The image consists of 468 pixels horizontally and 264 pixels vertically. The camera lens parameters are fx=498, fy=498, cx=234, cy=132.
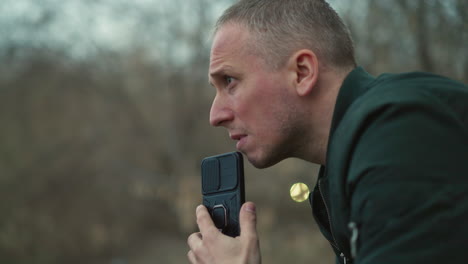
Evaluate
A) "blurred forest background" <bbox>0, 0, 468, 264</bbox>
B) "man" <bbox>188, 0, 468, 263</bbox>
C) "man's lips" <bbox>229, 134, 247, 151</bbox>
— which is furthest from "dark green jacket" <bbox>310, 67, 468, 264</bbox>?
"blurred forest background" <bbox>0, 0, 468, 264</bbox>

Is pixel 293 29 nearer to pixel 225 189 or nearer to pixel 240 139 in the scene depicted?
pixel 240 139

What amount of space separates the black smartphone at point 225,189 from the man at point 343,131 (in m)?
0.05

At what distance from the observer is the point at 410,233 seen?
0.90 meters

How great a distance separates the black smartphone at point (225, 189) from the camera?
1496 mm

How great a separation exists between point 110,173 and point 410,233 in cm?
804

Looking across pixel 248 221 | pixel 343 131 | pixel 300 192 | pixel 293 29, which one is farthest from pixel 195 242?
pixel 293 29

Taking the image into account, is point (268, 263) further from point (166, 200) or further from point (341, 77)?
point (341, 77)

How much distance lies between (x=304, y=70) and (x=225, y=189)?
0.45 meters

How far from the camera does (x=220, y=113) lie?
5.03 ft

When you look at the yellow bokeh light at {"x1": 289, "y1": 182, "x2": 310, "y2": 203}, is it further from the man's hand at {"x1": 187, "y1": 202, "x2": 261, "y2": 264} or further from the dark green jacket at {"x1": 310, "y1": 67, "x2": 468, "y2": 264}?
the dark green jacket at {"x1": 310, "y1": 67, "x2": 468, "y2": 264}

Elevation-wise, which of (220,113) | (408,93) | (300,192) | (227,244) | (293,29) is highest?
(293,29)

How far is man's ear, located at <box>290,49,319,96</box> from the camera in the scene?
1418 mm

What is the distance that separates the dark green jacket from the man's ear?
278mm

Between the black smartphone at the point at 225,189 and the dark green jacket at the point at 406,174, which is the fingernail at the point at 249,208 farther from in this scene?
the dark green jacket at the point at 406,174
